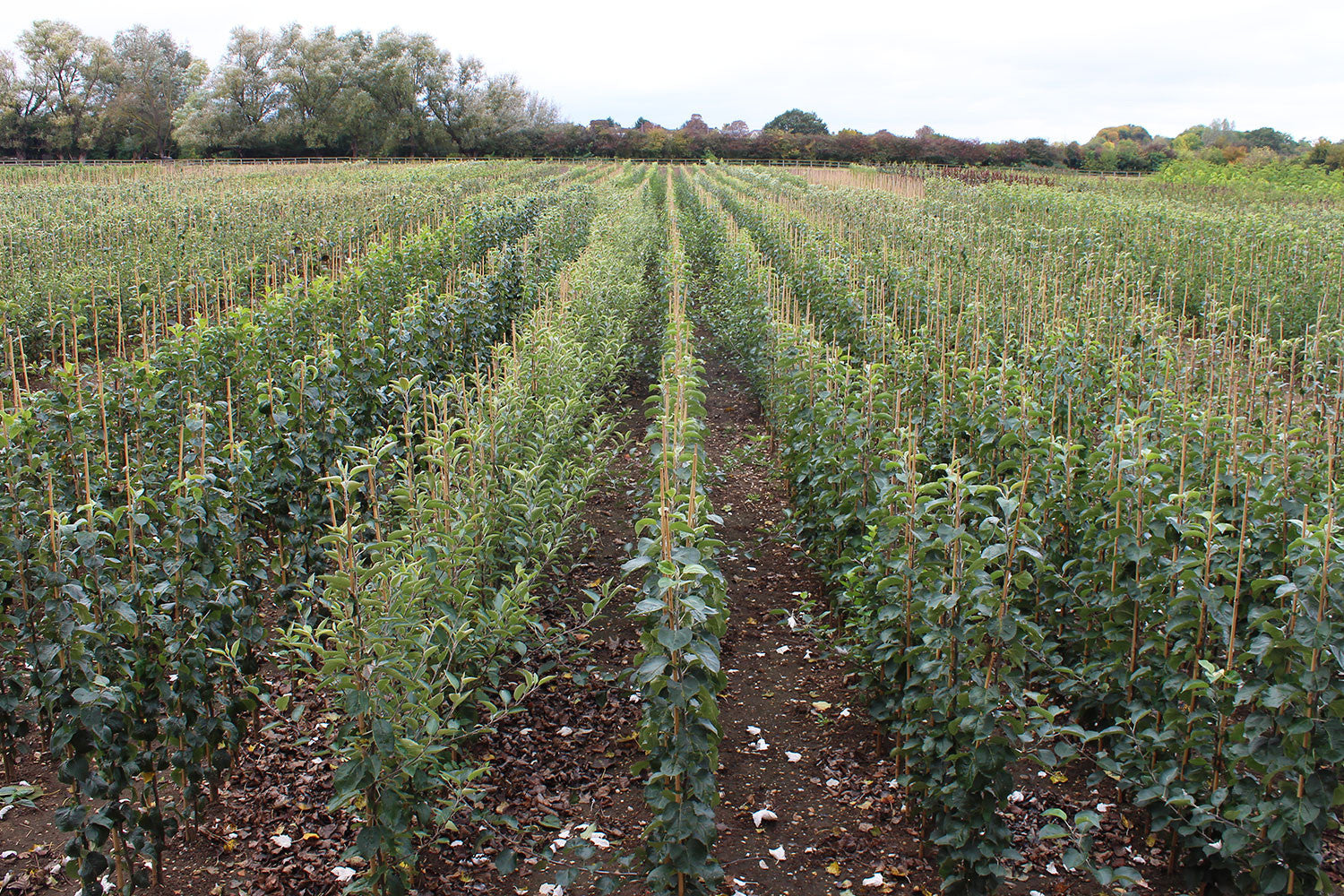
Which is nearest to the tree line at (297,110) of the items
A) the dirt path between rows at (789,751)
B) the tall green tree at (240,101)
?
the tall green tree at (240,101)

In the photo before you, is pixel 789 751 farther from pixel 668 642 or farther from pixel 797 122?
pixel 797 122

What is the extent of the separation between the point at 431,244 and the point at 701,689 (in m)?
11.4

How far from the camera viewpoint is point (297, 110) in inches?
2309

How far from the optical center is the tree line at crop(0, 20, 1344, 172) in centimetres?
5731

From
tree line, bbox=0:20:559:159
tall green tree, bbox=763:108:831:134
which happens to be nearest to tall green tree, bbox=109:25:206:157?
tree line, bbox=0:20:559:159

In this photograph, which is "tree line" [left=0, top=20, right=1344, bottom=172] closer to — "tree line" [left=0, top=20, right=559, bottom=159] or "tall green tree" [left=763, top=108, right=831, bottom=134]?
"tree line" [left=0, top=20, right=559, bottom=159]

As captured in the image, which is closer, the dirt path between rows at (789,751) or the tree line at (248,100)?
the dirt path between rows at (789,751)

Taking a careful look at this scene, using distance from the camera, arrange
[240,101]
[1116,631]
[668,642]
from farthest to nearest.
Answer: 1. [240,101]
2. [1116,631]
3. [668,642]

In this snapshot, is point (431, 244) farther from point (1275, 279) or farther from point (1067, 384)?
point (1275, 279)

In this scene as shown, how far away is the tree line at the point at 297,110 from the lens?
188 feet

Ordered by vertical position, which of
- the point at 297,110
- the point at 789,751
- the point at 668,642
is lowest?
the point at 789,751

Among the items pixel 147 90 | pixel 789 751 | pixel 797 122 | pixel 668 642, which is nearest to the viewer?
pixel 668 642

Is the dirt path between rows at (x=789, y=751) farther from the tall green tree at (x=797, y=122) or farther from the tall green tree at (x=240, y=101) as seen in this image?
the tall green tree at (x=797, y=122)

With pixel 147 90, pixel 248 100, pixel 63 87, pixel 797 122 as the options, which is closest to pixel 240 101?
pixel 248 100
